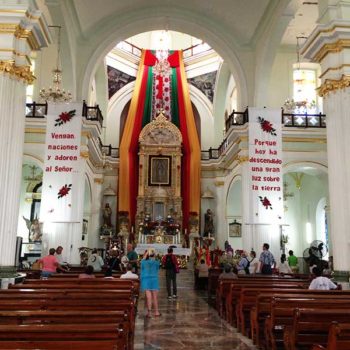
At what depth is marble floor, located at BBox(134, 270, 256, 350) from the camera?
243 inches

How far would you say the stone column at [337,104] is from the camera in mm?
8750

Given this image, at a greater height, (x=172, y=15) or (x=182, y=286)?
(x=172, y=15)

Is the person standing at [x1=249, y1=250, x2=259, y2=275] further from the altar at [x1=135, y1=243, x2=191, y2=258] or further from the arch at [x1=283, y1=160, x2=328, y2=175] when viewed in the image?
the altar at [x1=135, y1=243, x2=191, y2=258]

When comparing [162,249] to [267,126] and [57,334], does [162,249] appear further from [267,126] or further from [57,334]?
[57,334]

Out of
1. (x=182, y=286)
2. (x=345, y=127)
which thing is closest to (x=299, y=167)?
(x=182, y=286)

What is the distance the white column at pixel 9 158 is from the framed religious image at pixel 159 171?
14961mm

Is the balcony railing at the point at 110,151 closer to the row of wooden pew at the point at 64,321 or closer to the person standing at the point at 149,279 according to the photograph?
the person standing at the point at 149,279

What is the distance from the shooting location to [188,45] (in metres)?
25.4

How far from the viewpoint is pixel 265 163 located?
40.7ft

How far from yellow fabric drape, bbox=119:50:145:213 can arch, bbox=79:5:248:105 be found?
587cm

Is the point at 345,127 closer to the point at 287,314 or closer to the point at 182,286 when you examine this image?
the point at 287,314

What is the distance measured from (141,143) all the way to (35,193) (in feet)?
19.2

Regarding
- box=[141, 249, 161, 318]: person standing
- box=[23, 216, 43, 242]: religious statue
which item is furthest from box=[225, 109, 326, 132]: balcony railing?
box=[23, 216, 43, 242]: religious statue

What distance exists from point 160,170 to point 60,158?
459 inches
